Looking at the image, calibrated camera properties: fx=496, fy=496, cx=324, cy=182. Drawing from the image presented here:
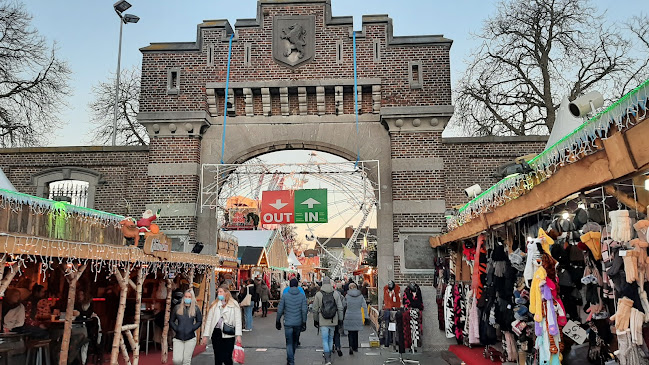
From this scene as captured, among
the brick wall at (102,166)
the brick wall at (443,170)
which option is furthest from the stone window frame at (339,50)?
the brick wall at (102,166)

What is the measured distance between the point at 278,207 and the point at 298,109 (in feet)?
→ 10.9

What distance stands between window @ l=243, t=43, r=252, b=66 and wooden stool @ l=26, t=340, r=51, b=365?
9.34m

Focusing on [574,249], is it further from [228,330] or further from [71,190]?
[71,190]

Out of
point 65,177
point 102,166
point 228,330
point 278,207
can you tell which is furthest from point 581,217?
point 65,177

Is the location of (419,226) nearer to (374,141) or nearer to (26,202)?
(374,141)

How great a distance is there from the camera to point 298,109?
15.2 meters

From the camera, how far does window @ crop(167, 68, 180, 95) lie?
15039 mm

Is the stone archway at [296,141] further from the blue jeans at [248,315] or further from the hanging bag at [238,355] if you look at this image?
the hanging bag at [238,355]

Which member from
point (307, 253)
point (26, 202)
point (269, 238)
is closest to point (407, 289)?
point (26, 202)

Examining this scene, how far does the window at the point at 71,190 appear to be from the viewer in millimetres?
15727

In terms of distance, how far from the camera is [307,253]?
48.9m

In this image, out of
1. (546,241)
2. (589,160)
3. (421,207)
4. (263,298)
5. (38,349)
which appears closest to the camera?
(589,160)

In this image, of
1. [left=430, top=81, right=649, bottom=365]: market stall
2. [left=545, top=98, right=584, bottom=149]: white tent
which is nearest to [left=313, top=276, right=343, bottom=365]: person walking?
[left=430, top=81, right=649, bottom=365]: market stall

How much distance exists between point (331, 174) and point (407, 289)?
386 cm
